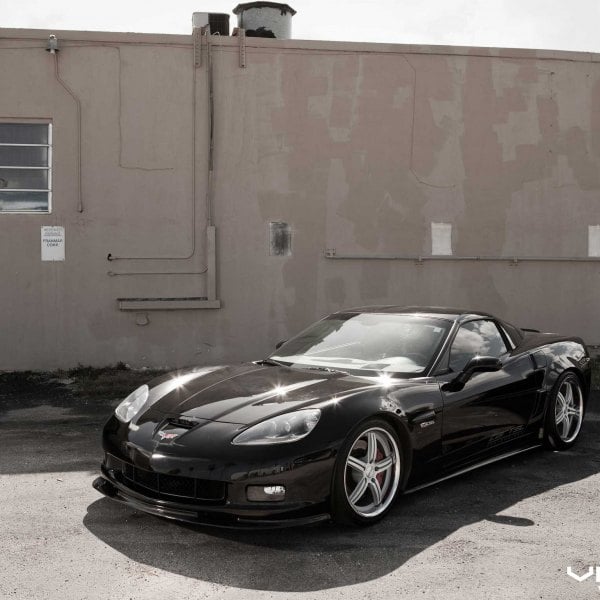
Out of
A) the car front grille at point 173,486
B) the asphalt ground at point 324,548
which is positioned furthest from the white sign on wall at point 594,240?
the car front grille at point 173,486

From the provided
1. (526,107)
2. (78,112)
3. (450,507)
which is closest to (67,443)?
(450,507)

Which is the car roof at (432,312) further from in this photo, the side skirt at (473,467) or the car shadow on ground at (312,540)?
the car shadow on ground at (312,540)

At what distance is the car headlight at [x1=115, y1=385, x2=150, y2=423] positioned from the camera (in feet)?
15.8

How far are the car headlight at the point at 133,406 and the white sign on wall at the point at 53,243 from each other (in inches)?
242

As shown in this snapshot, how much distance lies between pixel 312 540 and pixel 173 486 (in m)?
0.78

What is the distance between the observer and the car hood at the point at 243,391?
448cm

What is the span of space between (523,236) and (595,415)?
4329mm

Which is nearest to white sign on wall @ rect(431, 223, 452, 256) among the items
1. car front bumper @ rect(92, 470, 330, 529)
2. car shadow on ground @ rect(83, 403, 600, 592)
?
car shadow on ground @ rect(83, 403, 600, 592)

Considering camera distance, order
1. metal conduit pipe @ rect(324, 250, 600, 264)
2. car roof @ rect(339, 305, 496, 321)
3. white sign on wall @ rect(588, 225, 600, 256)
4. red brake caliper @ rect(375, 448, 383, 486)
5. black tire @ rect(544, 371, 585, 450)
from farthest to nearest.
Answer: white sign on wall @ rect(588, 225, 600, 256), metal conduit pipe @ rect(324, 250, 600, 264), black tire @ rect(544, 371, 585, 450), car roof @ rect(339, 305, 496, 321), red brake caliper @ rect(375, 448, 383, 486)

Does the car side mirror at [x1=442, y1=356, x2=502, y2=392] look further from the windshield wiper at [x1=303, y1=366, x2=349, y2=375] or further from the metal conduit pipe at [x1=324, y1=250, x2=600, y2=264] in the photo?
the metal conduit pipe at [x1=324, y1=250, x2=600, y2=264]

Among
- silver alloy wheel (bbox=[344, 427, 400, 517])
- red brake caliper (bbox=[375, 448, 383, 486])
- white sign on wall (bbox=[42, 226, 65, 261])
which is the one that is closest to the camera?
silver alloy wheel (bbox=[344, 427, 400, 517])

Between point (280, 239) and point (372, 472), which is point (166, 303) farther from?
point (372, 472)

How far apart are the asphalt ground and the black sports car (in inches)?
6.6

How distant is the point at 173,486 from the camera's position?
166 inches
